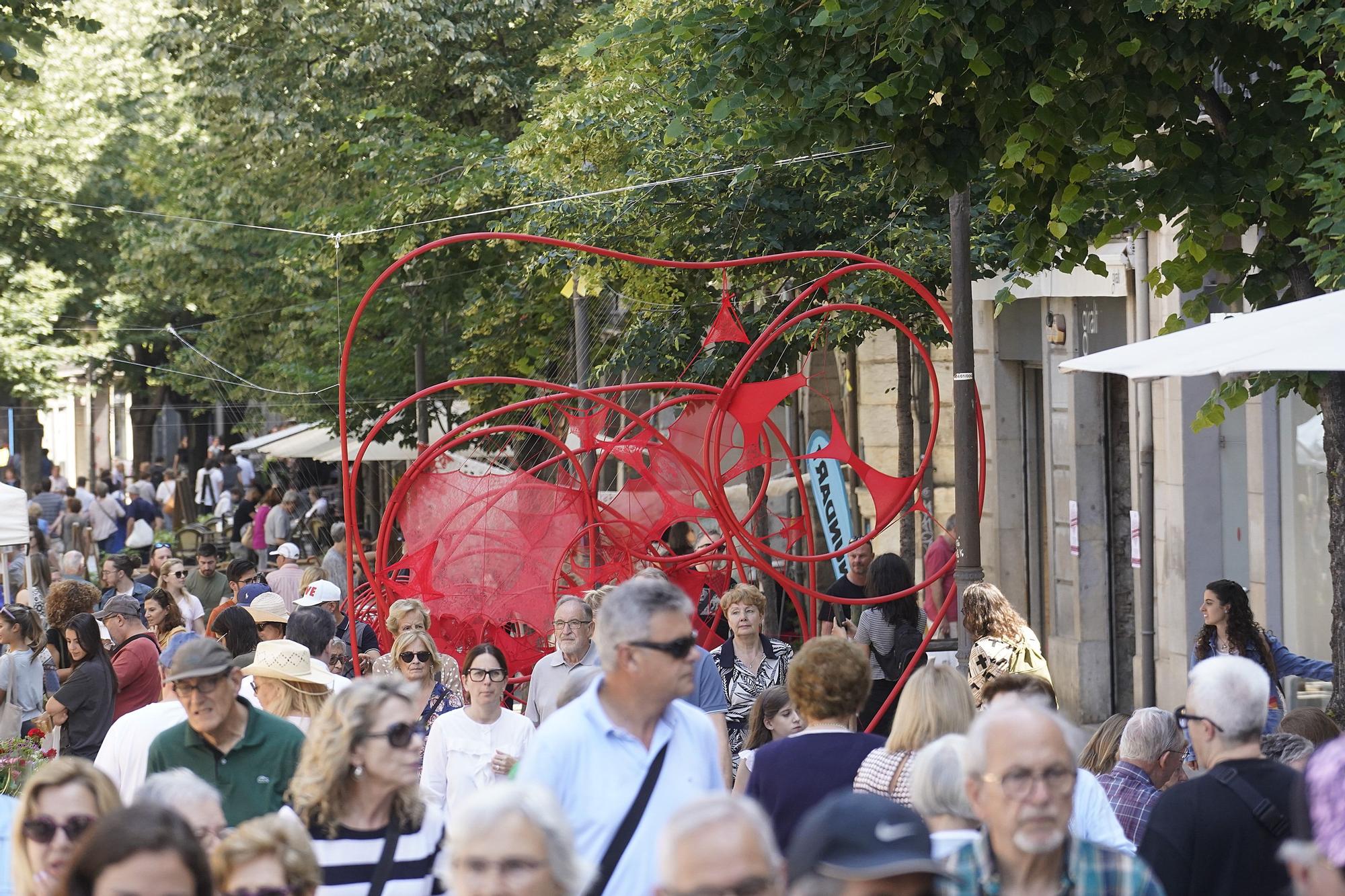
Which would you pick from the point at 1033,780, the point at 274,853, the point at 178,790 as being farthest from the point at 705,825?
the point at 178,790

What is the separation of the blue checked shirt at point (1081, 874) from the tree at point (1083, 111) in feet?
14.8

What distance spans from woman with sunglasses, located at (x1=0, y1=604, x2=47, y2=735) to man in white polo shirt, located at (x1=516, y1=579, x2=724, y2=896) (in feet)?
23.4

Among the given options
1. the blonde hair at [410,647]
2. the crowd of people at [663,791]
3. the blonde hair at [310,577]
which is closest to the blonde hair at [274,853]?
the crowd of people at [663,791]

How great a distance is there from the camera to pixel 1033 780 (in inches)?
157

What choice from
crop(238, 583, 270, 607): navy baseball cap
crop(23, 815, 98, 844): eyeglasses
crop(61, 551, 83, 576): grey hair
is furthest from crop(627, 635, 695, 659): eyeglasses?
crop(61, 551, 83, 576): grey hair

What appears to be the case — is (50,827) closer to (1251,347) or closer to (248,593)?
(1251,347)

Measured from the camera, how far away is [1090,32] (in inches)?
352

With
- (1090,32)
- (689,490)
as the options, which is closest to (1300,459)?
(689,490)

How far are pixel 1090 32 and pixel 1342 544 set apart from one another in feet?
8.96

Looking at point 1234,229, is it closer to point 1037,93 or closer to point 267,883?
point 1037,93

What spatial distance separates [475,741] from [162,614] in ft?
17.9

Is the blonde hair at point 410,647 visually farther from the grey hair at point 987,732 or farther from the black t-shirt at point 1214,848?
the grey hair at point 987,732

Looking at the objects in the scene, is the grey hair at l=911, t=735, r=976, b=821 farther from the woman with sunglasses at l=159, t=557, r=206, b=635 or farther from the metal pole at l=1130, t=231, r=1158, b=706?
the woman with sunglasses at l=159, t=557, r=206, b=635

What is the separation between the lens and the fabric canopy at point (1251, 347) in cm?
599
